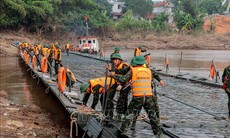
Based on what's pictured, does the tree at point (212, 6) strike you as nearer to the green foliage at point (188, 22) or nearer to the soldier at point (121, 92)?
the green foliage at point (188, 22)

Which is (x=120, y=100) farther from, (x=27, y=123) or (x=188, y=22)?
(x=188, y=22)

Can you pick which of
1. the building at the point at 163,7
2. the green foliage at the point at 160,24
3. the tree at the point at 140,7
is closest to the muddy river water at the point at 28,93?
the green foliage at the point at 160,24

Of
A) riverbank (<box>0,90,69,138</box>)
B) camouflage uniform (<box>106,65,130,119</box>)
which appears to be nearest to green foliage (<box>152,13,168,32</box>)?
riverbank (<box>0,90,69,138</box>)

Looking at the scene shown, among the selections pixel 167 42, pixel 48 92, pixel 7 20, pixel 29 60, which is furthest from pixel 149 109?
pixel 167 42

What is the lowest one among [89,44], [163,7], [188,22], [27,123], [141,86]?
[27,123]

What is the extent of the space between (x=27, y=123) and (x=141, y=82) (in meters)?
4.79

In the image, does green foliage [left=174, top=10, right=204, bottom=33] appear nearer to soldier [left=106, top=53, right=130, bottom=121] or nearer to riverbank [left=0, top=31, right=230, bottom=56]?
riverbank [left=0, top=31, right=230, bottom=56]

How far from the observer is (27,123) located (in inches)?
402

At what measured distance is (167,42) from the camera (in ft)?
236

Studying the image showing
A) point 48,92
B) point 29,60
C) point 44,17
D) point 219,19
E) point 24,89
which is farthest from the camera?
point 219,19

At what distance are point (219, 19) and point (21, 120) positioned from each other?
83.5 meters

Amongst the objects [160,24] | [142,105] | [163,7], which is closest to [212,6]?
[163,7]

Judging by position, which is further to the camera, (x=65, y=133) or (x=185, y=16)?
(x=185, y=16)

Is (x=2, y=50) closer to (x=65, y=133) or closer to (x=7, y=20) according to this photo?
(x=7, y=20)
